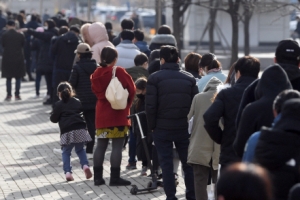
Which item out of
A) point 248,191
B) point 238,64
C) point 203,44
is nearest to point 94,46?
point 238,64

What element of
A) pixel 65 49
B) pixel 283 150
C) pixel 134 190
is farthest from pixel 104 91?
pixel 65 49

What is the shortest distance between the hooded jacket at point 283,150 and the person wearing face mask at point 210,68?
12.0 feet

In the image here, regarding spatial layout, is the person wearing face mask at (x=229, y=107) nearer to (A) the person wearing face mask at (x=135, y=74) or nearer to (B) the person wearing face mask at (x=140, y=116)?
(B) the person wearing face mask at (x=140, y=116)

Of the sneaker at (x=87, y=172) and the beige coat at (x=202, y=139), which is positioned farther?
the sneaker at (x=87, y=172)

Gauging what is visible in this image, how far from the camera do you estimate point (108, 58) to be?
9.45m

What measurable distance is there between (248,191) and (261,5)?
18432 millimetres

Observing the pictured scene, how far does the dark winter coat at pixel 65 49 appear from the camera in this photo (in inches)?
584

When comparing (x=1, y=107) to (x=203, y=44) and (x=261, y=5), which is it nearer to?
(x=261, y=5)

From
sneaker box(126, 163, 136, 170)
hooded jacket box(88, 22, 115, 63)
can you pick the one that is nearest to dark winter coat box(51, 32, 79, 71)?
hooded jacket box(88, 22, 115, 63)

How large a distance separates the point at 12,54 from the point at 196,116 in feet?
38.9

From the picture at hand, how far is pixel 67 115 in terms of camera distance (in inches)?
383

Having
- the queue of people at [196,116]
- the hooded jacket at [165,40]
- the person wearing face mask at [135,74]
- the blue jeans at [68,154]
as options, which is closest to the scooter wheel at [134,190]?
the queue of people at [196,116]

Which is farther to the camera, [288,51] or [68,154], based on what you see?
[68,154]

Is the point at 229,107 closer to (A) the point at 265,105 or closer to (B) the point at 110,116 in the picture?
(A) the point at 265,105
